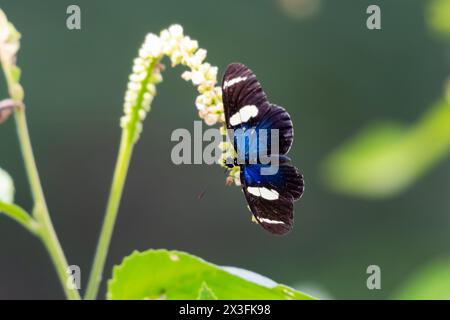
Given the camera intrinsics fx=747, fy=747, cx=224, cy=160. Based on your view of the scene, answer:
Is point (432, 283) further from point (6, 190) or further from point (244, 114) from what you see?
point (6, 190)

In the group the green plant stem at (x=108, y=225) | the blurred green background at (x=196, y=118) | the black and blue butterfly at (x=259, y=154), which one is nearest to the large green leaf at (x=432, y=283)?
the black and blue butterfly at (x=259, y=154)

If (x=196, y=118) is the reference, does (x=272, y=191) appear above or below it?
below

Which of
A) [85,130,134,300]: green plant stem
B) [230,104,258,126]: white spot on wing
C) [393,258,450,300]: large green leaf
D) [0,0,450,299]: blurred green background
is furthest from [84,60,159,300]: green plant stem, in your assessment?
[0,0,450,299]: blurred green background

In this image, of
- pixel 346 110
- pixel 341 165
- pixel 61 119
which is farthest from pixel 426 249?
pixel 341 165

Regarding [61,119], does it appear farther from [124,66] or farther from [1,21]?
[1,21]

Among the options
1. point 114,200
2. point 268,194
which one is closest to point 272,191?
point 268,194

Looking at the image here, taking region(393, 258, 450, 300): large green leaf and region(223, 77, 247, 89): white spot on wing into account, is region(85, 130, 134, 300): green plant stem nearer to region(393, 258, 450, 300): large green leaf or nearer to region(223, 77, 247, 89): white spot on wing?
region(223, 77, 247, 89): white spot on wing
